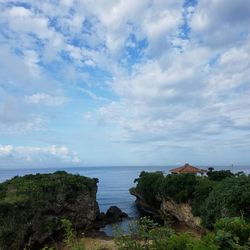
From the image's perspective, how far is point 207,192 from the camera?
35.1 m

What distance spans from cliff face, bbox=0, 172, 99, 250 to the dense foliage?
31.5 feet

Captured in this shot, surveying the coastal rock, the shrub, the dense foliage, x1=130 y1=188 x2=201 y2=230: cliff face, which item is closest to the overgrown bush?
the dense foliage

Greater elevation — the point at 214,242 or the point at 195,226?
the point at 214,242

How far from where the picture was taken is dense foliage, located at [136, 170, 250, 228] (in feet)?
91.9

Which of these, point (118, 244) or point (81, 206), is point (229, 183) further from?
point (118, 244)

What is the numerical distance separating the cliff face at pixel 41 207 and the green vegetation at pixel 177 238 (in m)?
22.0

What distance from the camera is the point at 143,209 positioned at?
58.8m

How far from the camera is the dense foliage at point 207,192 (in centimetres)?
2800

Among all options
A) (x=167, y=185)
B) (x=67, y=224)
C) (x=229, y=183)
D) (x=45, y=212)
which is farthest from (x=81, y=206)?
(x=67, y=224)

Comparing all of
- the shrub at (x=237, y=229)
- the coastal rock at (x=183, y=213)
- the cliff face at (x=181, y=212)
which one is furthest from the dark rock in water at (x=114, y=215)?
the shrub at (x=237, y=229)

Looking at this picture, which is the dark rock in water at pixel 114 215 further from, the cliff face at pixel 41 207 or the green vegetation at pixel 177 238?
the green vegetation at pixel 177 238

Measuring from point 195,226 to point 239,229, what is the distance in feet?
103

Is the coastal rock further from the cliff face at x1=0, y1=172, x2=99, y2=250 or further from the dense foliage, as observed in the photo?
the cliff face at x1=0, y1=172, x2=99, y2=250

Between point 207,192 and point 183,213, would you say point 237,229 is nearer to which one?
point 207,192
